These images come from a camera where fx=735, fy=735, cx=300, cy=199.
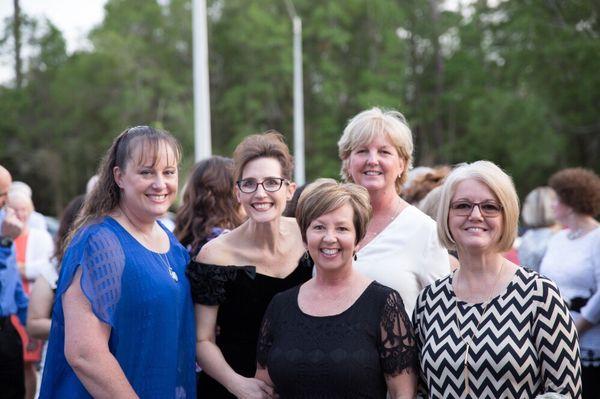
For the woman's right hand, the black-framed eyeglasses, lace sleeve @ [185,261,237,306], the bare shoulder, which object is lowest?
the woman's right hand

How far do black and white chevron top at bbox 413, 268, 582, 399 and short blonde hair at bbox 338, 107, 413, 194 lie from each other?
119 centimetres

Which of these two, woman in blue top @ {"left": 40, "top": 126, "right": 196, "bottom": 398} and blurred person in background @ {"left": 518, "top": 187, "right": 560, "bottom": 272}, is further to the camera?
blurred person in background @ {"left": 518, "top": 187, "right": 560, "bottom": 272}

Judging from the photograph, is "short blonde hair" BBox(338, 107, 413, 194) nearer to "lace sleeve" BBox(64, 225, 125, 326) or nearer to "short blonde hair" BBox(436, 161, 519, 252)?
"short blonde hair" BBox(436, 161, 519, 252)

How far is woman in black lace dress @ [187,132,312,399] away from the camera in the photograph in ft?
12.6

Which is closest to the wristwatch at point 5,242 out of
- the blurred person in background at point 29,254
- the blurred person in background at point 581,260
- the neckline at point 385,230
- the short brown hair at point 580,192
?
the blurred person in background at point 29,254

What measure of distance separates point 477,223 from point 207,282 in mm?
1436

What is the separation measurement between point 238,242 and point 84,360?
3.72 ft

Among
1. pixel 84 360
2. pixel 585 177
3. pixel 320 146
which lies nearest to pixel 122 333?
pixel 84 360

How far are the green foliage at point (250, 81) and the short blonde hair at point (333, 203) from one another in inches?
1098

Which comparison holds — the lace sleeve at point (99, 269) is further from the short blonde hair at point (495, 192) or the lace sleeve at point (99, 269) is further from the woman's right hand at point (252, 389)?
the short blonde hair at point (495, 192)

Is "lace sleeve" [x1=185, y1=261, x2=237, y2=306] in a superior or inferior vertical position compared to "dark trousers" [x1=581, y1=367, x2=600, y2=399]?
superior

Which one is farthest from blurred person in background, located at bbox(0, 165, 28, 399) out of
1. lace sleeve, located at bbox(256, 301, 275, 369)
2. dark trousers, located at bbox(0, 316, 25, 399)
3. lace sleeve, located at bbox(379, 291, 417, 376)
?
lace sleeve, located at bbox(379, 291, 417, 376)

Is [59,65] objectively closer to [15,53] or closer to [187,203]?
[15,53]

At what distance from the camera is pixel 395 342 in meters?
3.23
